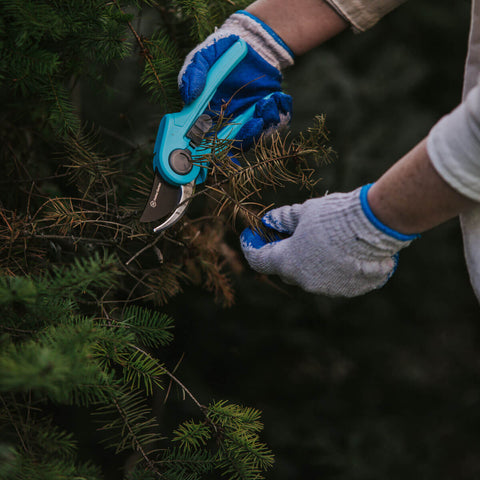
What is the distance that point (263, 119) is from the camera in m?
0.86

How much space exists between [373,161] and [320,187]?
0.17 metres

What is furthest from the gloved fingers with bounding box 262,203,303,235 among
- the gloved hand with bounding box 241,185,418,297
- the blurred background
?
the blurred background

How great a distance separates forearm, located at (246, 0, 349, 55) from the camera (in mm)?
870

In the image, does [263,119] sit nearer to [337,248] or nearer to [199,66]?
[199,66]

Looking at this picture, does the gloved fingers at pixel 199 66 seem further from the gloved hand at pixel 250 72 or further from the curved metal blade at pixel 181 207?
the curved metal blade at pixel 181 207

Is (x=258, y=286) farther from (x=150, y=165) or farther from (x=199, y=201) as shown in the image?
(x=150, y=165)

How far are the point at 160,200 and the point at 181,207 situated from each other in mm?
38

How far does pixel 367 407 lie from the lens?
→ 1.22 m

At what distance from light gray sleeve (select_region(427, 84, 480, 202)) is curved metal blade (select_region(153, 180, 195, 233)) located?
1.27 ft

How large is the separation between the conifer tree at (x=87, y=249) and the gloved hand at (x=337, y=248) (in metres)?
0.08

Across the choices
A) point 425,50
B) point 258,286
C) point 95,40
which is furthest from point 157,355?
point 425,50

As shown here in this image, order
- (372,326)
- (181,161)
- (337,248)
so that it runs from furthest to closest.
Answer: (372,326), (181,161), (337,248)

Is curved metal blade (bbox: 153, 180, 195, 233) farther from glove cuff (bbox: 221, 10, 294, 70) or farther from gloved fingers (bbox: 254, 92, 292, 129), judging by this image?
glove cuff (bbox: 221, 10, 294, 70)

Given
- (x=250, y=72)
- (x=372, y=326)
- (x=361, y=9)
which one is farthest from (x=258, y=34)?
(x=372, y=326)
